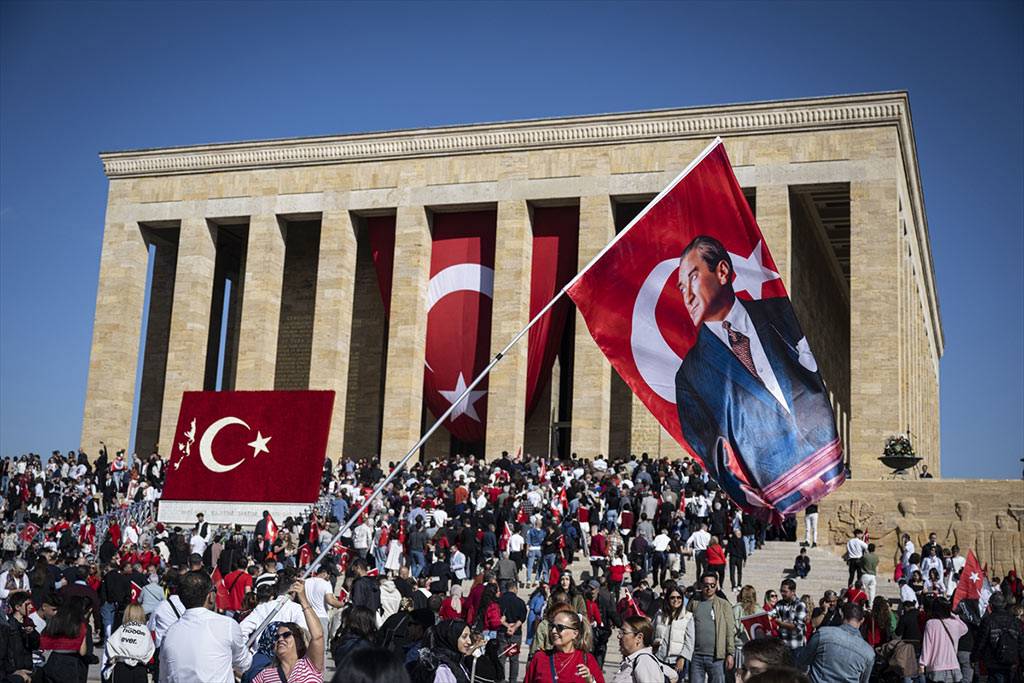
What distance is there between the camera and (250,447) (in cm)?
1204

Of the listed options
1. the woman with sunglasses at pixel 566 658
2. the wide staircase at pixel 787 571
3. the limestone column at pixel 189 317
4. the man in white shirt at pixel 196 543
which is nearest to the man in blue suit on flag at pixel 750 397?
the woman with sunglasses at pixel 566 658

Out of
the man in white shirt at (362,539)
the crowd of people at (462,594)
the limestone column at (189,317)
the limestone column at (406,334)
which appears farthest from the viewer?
the limestone column at (189,317)

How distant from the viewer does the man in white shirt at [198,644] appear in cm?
593

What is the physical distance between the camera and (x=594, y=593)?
13.2 m

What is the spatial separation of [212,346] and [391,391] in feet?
33.7

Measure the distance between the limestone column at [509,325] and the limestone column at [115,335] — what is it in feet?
39.7

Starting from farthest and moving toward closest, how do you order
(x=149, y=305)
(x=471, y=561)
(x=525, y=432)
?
(x=149, y=305), (x=525, y=432), (x=471, y=561)

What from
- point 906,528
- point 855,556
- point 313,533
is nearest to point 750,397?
point 855,556

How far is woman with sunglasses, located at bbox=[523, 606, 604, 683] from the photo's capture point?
614 centimetres

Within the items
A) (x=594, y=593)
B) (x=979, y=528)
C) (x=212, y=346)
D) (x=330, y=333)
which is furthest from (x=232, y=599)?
(x=212, y=346)

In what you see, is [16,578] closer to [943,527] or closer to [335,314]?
[943,527]

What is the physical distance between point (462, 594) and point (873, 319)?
1760cm

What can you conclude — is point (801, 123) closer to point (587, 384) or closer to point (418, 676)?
point (587, 384)

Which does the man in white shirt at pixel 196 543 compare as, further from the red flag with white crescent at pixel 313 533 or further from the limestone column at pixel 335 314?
the limestone column at pixel 335 314
